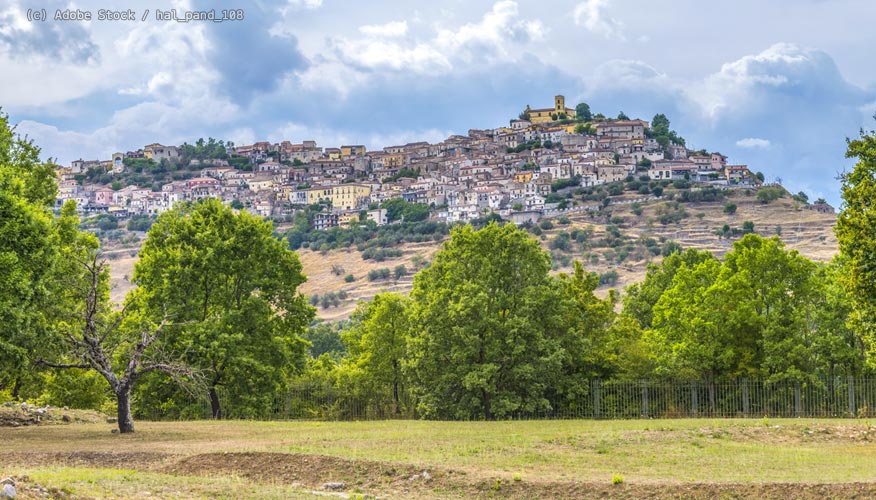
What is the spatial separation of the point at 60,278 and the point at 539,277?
20446mm

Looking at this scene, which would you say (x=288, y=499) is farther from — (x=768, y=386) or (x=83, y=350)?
(x=768, y=386)

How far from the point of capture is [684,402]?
42562 millimetres

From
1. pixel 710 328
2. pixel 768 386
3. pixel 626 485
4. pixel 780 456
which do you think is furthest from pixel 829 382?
pixel 626 485

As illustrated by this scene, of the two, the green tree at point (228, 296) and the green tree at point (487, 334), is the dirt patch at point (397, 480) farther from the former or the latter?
the green tree at point (487, 334)

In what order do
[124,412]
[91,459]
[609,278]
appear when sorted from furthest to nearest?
[609,278], [124,412], [91,459]

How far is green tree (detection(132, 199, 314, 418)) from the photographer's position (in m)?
39.7

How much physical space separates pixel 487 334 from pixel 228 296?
1068 centimetres

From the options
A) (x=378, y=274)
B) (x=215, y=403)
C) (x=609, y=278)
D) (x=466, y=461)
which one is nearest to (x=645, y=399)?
(x=215, y=403)

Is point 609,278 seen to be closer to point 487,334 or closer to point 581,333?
point 581,333

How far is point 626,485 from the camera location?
65.4 feet

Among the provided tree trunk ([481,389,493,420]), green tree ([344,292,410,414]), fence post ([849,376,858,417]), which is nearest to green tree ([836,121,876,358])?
fence post ([849,376,858,417])

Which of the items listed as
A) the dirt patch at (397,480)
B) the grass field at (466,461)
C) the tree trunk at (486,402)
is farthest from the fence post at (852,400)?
the dirt patch at (397,480)

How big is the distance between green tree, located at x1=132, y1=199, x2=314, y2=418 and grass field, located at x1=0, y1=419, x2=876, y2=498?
8841 mm

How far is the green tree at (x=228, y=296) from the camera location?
130 feet
